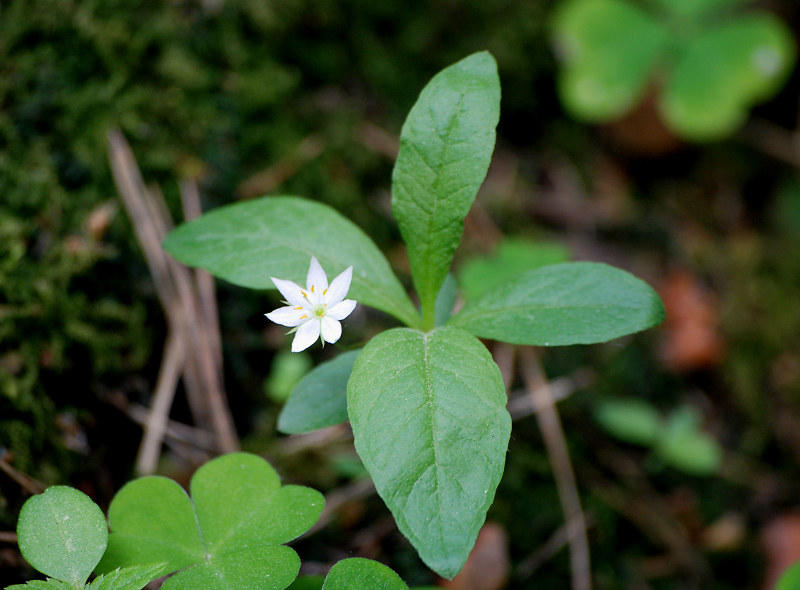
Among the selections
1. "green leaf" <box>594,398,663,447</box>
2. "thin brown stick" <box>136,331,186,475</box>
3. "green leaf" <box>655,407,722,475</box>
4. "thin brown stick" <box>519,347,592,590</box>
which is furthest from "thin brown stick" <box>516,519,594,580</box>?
"thin brown stick" <box>136,331,186,475</box>

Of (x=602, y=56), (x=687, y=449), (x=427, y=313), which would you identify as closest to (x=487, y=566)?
(x=427, y=313)

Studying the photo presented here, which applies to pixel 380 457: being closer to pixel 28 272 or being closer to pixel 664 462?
pixel 28 272

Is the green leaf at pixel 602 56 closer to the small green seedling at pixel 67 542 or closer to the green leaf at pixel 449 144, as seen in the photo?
the green leaf at pixel 449 144

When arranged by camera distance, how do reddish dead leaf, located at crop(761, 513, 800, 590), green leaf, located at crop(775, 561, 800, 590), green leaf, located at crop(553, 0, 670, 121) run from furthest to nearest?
green leaf, located at crop(553, 0, 670, 121) → reddish dead leaf, located at crop(761, 513, 800, 590) → green leaf, located at crop(775, 561, 800, 590)

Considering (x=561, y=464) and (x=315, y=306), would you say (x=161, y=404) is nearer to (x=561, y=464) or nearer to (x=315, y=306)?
(x=315, y=306)

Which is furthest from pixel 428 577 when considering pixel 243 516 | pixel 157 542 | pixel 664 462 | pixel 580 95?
pixel 580 95

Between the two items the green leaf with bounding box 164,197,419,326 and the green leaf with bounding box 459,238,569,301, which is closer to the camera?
the green leaf with bounding box 164,197,419,326

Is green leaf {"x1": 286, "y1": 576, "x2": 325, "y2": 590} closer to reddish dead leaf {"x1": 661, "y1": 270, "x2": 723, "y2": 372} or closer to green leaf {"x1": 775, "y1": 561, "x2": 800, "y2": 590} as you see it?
green leaf {"x1": 775, "y1": 561, "x2": 800, "y2": 590}
